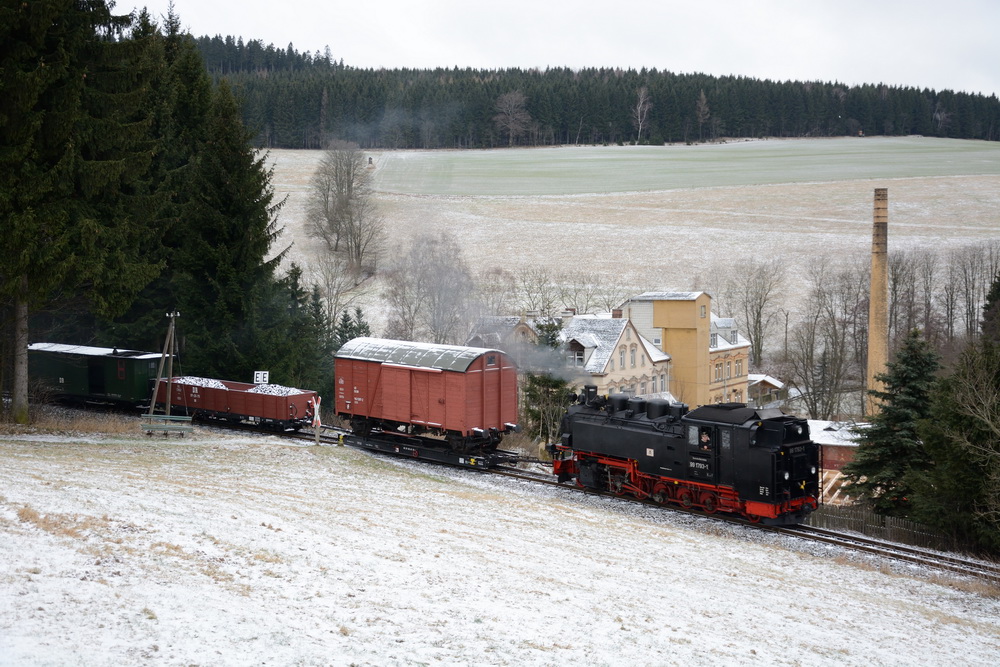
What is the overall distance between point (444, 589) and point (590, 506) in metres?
11.1

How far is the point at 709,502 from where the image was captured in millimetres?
21750

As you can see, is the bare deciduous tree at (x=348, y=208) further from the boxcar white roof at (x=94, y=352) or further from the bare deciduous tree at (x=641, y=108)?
the bare deciduous tree at (x=641, y=108)

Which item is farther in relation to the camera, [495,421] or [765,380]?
[765,380]

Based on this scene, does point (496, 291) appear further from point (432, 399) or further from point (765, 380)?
point (432, 399)

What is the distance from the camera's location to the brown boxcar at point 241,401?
99.7 feet

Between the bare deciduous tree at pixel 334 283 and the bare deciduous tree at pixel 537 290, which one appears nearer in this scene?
the bare deciduous tree at pixel 334 283

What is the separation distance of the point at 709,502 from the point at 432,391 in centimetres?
977

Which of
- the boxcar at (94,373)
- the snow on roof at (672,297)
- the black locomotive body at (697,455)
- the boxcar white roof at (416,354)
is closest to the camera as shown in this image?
the black locomotive body at (697,455)

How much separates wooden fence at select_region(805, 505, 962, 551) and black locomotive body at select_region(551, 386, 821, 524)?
1588 millimetres

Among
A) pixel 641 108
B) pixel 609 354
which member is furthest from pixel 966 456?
pixel 641 108

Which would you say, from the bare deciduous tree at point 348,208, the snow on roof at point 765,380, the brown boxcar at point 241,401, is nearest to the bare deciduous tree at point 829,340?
the snow on roof at point 765,380

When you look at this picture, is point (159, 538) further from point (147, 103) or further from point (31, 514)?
point (147, 103)

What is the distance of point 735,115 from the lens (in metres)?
133

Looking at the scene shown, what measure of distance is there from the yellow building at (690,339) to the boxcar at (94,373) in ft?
98.8
